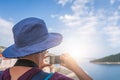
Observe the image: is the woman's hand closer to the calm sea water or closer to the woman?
the woman

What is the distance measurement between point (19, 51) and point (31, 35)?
16 cm

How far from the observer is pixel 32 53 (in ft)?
7.32

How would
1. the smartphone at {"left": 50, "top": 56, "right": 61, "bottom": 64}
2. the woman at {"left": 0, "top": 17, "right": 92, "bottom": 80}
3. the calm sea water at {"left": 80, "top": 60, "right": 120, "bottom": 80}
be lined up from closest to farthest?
1. the woman at {"left": 0, "top": 17, "right": 92, "bottom": 80}
2. the smartphone at {"left": 50, "top": 56, "right": 61, "bottom": 64}
3. the calm sea water at {"left": 80, "top": 60, "right": 120, "bottom": 80}

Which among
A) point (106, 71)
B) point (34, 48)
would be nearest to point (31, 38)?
point (34, 48)

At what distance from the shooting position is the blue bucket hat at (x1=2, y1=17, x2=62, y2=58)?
2256mm

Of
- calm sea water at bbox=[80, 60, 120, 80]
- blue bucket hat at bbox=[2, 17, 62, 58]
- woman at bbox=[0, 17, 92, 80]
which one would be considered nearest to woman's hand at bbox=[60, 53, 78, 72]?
woman at bbox=[0, 17, 92, 80]

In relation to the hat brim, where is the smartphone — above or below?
below

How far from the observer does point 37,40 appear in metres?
2.29

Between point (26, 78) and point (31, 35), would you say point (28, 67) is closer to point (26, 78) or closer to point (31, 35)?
point (26, 78)

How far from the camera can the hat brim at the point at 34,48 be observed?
224 cm

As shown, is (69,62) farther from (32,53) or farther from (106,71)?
(106,71)

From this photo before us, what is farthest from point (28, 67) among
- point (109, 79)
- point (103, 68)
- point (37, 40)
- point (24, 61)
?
point (103, 68)

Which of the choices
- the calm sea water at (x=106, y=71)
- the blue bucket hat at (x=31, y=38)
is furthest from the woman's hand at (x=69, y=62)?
the calm sea water at (x=106, y=71)

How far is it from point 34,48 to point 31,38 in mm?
92
